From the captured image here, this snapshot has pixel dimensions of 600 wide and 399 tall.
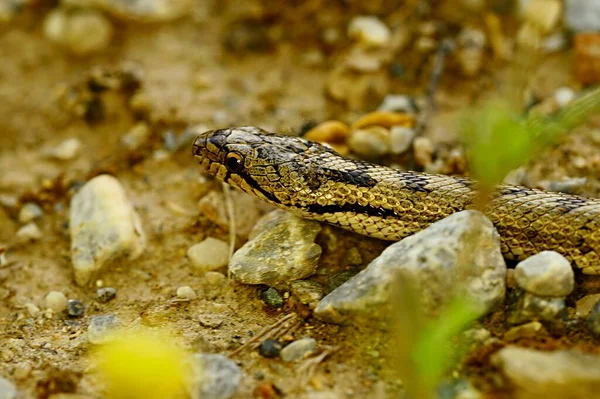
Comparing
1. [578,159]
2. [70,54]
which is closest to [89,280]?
[70,54]

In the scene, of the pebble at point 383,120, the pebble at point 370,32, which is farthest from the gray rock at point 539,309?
the pebble at point 370,32

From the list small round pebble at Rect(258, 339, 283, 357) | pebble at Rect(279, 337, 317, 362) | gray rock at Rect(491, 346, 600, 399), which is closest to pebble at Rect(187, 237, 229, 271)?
small round pebble at Rect(258, 339, 283, 357)

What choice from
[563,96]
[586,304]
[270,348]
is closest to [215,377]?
[270,348]

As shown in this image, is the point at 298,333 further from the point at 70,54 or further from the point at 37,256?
the point at 70,54

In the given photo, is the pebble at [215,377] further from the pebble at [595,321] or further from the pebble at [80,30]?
the pebble at [80,30]

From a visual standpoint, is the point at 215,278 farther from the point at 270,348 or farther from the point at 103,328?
the point at 270,348
